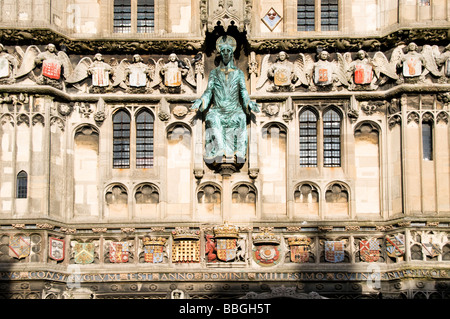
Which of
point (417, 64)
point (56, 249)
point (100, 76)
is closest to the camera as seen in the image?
point (56, 249)

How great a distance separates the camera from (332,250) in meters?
32.5

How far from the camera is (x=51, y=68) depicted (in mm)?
33031

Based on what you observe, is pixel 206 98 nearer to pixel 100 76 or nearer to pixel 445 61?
pixel 100 76

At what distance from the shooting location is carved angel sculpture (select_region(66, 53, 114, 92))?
33.6 m

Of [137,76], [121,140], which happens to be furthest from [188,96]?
[121,140]

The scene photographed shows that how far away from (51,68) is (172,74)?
3.56 metres

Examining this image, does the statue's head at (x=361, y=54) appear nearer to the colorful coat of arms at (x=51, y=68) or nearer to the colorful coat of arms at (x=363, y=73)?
the colorful coat of arms at (x=363, y=73)

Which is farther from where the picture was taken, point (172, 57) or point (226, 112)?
point (172, 57)

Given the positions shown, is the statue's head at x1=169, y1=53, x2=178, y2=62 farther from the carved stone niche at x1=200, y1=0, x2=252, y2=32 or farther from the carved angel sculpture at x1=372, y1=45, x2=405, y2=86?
the carved angel sculpture at x1=372, y1=45, x2=405, y2=86

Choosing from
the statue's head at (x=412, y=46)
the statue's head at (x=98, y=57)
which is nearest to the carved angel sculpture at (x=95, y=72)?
the statue's head at (x=98, y=57)

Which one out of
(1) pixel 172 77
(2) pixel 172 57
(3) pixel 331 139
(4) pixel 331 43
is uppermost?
(4) pixel 331 43

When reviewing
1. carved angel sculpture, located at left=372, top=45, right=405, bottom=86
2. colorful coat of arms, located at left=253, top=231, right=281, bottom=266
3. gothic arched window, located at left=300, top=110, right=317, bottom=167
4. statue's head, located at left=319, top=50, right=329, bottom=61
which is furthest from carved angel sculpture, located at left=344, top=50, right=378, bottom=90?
colorful coat of arms, located at left=253, top=231, right=281, bottom=266

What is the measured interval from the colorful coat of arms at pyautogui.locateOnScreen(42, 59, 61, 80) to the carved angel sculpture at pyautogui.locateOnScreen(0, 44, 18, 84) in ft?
2.99

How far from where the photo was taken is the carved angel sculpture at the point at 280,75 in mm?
33531
